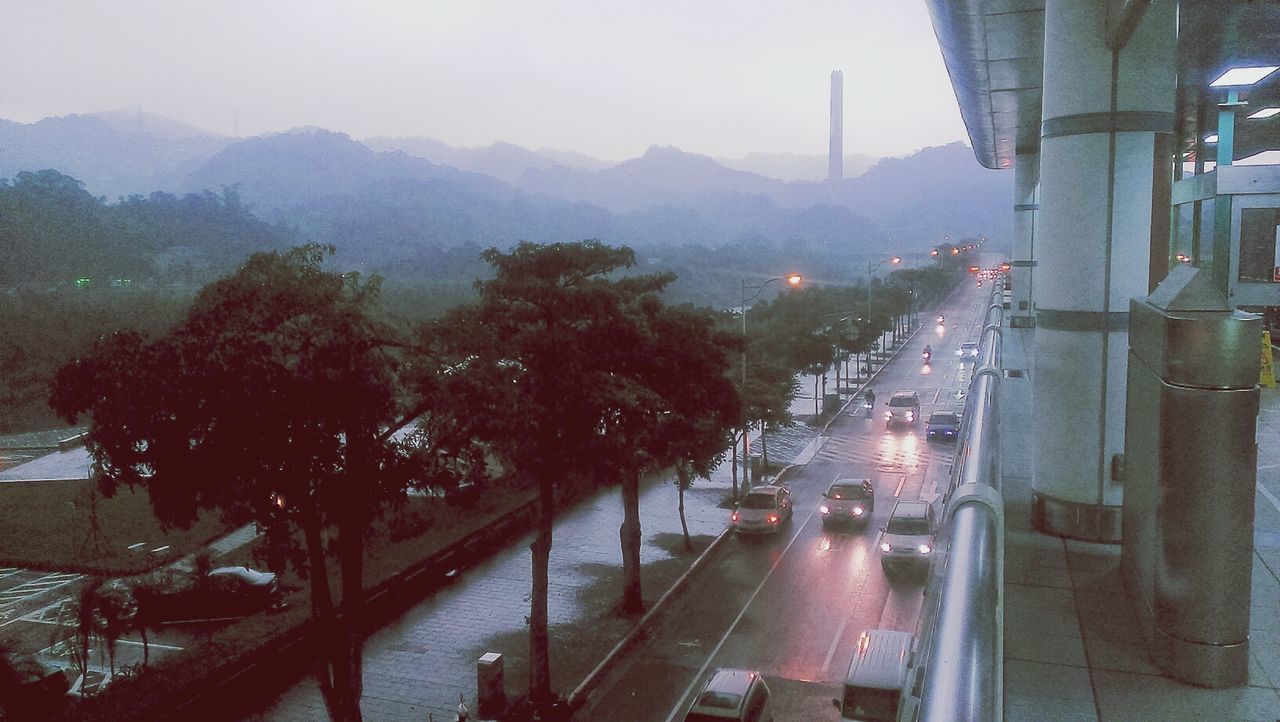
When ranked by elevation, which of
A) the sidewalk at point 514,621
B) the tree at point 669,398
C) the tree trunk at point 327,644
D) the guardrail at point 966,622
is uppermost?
the guardrail at point 966,622

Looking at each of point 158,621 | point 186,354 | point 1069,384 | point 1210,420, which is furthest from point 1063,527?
point 158,621

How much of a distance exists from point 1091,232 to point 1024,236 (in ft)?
77.3

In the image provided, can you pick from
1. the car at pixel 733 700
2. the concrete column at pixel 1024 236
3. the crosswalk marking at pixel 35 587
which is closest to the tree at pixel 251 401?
the car at pixel 733 700

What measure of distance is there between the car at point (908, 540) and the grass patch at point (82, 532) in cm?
1748

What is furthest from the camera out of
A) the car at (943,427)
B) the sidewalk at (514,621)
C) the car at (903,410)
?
the car at (903,410)

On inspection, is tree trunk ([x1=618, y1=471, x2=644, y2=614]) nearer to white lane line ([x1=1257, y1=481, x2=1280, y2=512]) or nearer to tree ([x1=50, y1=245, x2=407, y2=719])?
tree ([x1=50, y1=245, x2=407, y2=719])

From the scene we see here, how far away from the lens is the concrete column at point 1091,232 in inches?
235

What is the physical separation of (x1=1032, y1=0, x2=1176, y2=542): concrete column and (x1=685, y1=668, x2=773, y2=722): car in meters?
7.83

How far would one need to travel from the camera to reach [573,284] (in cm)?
A: 1520

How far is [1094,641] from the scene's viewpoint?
431cm

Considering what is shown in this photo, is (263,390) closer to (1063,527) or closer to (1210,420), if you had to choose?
(1063,527)

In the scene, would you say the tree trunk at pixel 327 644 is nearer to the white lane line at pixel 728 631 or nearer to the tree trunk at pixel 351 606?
the tree trunk at pixel 351 606

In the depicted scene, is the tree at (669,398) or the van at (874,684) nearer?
the van at (874,684)

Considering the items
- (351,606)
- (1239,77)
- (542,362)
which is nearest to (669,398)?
(542,362)
